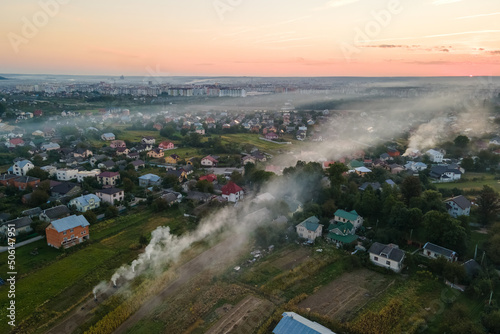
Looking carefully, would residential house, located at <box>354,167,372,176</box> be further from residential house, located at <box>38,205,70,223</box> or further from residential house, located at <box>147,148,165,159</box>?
residential house, located at <box>38,205,70,223</box>

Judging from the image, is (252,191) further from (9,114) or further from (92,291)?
(9,114)

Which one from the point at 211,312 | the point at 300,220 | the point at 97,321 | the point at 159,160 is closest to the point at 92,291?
the point at 97,321

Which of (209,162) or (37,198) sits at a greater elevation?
(37,198)

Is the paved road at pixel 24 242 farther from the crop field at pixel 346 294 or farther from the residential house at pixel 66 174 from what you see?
the crop field at pixel 346 294

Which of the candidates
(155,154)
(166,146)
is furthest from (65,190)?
(166,146)

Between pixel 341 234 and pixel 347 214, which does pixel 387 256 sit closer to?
pixel 341 234

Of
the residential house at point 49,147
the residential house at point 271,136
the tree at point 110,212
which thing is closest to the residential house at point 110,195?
the tree at point 110,212
